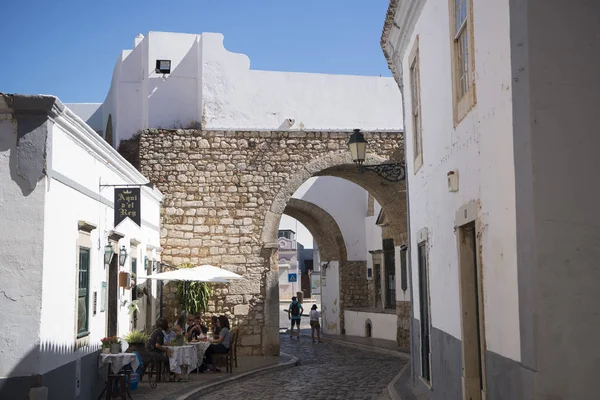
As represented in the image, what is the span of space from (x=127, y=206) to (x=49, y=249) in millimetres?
3290

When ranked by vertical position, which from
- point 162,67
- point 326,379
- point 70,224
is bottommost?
point 326,379

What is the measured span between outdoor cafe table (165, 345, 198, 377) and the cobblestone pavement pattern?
2.44 ft

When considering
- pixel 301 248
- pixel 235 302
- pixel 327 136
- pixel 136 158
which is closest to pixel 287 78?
pixel 327 136

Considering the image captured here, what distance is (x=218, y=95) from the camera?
17.9 meters

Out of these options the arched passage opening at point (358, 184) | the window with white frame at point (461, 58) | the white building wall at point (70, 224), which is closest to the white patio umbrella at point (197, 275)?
the arched passage opening at point (358, 184)

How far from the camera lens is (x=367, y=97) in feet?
61.5

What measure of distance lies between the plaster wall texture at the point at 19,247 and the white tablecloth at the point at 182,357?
4.93m

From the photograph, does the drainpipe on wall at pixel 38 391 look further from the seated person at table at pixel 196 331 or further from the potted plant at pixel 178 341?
the seated person at table at pixel 196 331

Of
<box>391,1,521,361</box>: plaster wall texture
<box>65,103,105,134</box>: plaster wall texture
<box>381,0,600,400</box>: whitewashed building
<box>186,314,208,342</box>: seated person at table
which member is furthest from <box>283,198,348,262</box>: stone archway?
<box>381,0,600,400</box>: whitewashed building

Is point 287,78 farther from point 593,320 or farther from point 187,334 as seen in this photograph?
point 593,320

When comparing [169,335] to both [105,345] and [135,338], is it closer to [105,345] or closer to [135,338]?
[135,338]

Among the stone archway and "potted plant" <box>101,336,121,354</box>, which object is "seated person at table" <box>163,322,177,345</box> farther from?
the stone archway

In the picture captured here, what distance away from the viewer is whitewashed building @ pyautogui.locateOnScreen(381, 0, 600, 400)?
4.39 m

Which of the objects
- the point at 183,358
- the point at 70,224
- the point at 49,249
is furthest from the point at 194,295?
the point at 49,249
